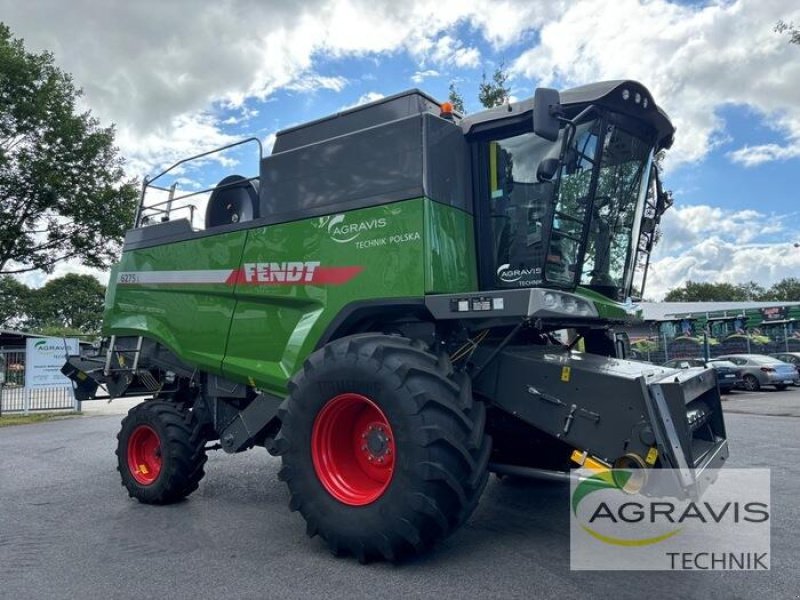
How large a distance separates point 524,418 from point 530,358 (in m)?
0.42

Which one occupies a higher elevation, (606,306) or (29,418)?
(606,306)

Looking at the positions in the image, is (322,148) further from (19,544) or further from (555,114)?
(19,544)

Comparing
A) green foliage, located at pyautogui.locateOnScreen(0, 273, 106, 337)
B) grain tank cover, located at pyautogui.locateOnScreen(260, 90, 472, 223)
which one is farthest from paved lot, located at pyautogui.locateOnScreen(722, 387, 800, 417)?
green foliage, located at pyautogui.locateOnScreen(0, 273, 106, 337)

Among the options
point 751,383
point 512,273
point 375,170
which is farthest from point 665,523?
point 751,383

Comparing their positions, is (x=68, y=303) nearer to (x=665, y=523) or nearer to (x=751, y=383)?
(x=751, y=383)

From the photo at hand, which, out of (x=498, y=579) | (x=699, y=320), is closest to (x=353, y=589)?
(x=498, y=579)

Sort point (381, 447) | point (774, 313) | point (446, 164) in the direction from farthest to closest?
point (774, 313), point (446, 164), point (381, 447)

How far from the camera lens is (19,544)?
15.8ft

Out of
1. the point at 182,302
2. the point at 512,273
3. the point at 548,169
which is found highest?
the point at 548,169

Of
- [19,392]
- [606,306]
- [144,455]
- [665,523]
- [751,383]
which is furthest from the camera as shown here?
[751,383]

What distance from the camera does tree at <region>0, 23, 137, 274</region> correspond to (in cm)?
1705

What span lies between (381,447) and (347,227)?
1.69 metres

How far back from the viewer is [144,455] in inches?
253

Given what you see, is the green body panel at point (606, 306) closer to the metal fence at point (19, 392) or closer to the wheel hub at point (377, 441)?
the wheel hub at point (377, 441)
